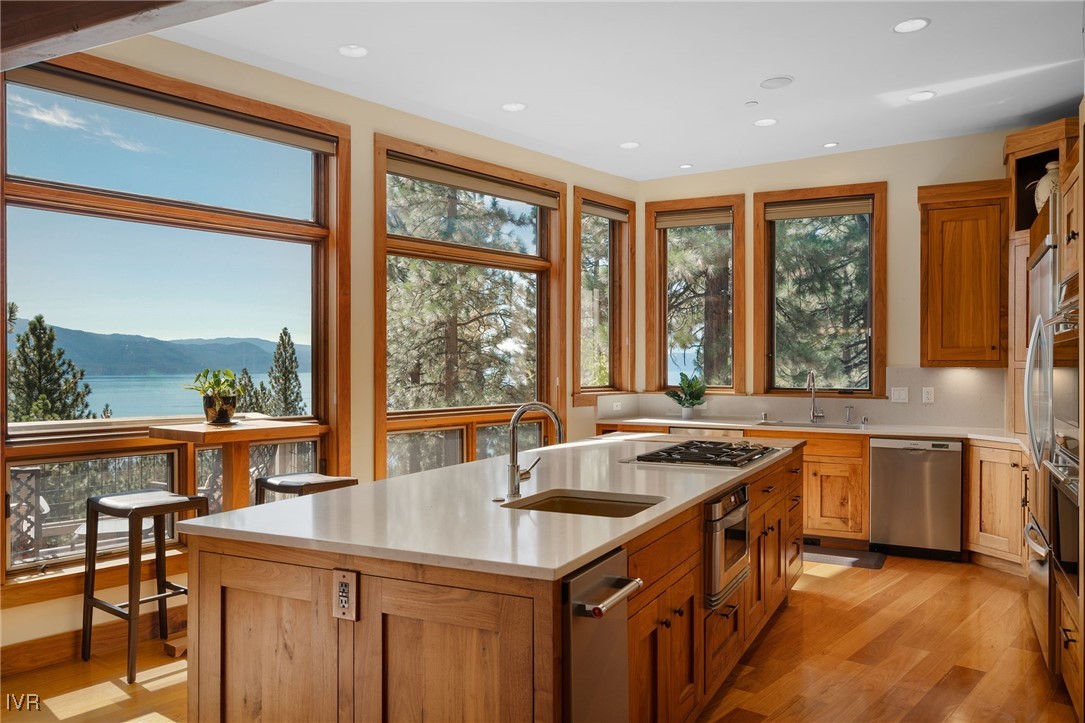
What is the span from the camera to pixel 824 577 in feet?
15.3

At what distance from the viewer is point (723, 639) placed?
2887 mm

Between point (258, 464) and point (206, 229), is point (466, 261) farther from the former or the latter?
point (258, 464)

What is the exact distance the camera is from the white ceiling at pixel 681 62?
3.46m

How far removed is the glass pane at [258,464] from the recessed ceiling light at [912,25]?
3678mm

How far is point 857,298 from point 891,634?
9.71ft

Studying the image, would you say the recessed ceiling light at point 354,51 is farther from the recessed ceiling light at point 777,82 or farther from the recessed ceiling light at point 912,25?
the recessed ceiling light at point 912,25

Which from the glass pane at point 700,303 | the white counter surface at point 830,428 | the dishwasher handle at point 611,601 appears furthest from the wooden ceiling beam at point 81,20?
the glass pane at point 700,303

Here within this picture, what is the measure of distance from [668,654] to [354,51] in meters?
3.15

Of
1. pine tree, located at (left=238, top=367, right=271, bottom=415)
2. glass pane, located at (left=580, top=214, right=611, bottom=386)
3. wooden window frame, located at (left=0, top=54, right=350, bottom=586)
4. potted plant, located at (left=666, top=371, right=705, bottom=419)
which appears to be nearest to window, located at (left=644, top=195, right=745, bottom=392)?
potted plant, located at (left=666, top=371, right=705, bottom=419)

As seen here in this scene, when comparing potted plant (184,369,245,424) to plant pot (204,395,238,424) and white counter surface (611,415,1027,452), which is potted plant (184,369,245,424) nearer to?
plant pot (204,395,238,424)

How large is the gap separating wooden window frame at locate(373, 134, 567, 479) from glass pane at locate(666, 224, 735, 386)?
1.22 m

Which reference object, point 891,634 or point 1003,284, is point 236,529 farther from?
point 1003,284

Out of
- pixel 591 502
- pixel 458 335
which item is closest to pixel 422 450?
pixel 458 335

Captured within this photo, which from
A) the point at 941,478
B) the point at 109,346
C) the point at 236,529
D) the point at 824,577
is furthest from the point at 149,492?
the point at 941,478
